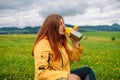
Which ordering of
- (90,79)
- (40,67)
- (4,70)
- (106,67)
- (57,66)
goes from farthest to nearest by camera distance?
(106,67), (4,70), (90,79), (57,66), (40,67)

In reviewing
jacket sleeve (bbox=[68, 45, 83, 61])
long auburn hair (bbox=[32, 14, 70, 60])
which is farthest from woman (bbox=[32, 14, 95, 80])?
jacket sleeve (bbox=[68, 45, 83, 61])

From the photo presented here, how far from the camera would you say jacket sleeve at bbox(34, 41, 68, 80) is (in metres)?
4.72

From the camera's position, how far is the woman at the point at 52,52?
15.6 feet

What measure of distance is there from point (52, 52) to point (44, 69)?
35 centimetres

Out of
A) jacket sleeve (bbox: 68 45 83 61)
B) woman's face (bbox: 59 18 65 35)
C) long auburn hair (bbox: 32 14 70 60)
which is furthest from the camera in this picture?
jacket sleeve (bbox: 68 45 83 61)

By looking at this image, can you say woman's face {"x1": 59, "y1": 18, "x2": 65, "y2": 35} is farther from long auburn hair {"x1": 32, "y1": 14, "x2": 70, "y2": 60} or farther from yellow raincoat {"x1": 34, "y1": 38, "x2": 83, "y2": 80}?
yellow raincoat {"x1": 34, "y1": 38, "x2": 83, "y2": 80}

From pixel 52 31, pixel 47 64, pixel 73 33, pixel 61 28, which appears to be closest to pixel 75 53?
pixel 73 33

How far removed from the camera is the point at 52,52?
4.99 metres

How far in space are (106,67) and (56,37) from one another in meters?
6.64

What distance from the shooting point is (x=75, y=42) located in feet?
18.3

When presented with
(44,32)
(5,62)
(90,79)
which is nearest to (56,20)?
(44,32)

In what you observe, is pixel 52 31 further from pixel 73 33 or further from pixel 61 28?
pixel 73 33

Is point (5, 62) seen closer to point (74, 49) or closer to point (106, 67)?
point (106, 67)

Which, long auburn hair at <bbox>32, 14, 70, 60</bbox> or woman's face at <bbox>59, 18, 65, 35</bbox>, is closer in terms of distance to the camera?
long auburn hair at <bbox>32, 14, 70, 60</bbox>
